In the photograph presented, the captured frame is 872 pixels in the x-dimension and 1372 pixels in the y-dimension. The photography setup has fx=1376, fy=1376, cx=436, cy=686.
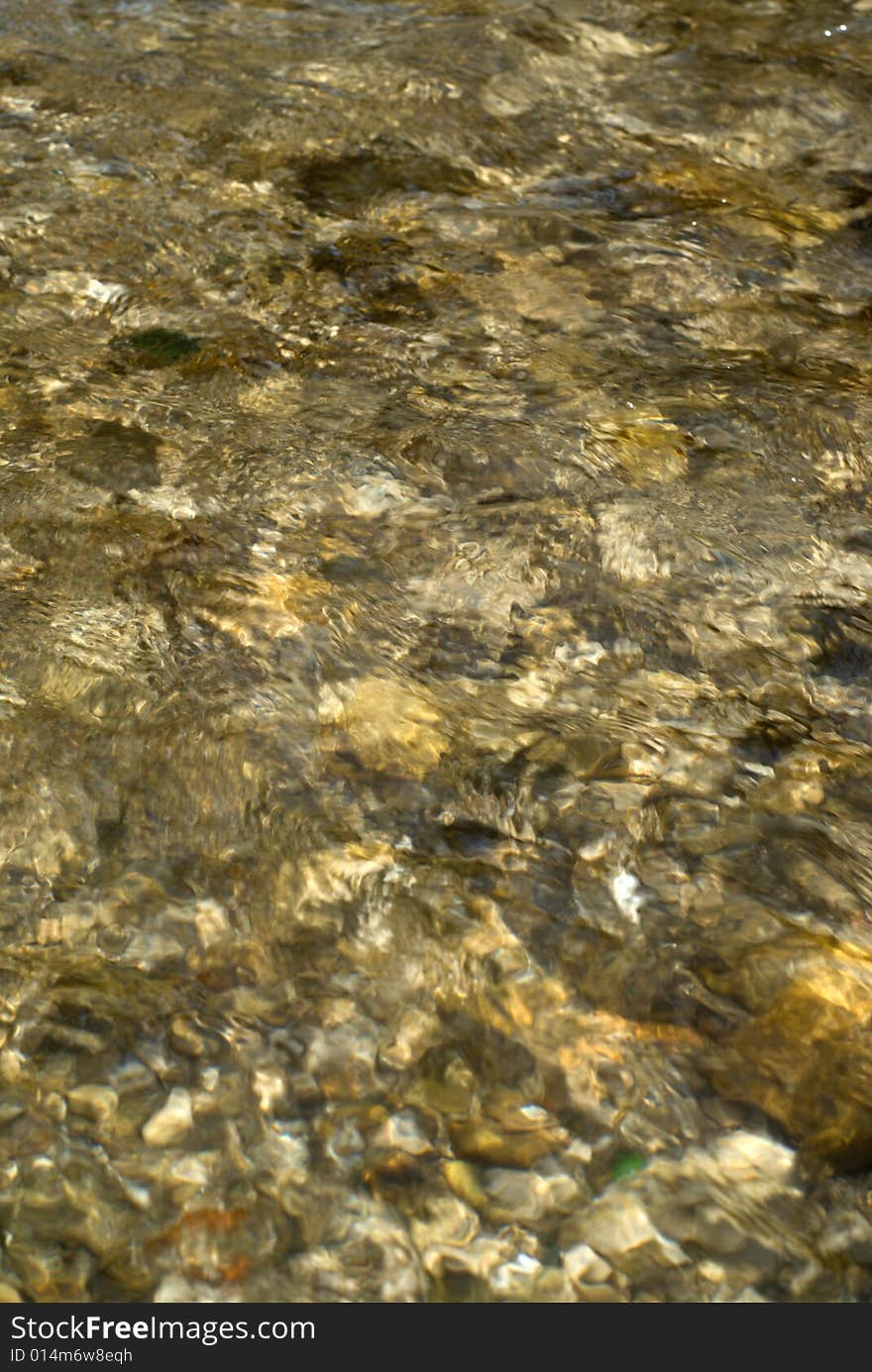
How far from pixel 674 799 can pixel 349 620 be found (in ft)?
→ 2.16

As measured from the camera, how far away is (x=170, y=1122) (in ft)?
5.84

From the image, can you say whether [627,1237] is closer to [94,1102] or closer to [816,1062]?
[816,1062]

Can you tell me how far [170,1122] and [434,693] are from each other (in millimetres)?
842

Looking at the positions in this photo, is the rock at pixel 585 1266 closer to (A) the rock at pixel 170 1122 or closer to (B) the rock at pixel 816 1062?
(B) the rock at pixel 816 1062

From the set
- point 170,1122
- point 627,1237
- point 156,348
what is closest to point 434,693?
point 170,1122

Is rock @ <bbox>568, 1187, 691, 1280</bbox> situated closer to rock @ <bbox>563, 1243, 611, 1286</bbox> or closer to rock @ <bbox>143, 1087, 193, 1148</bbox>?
rock @ <bbox>563, 1243, 611, 1286</bbox>

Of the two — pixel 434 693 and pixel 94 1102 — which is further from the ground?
pixel 434 693

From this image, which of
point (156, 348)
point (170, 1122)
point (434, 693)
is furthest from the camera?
point (156, 348)

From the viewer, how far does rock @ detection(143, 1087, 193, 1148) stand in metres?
1.76

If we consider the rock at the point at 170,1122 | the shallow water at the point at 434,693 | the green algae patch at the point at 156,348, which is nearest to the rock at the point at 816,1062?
the shallow water at the point at 434,693

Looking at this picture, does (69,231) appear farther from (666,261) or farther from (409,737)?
(409,737)

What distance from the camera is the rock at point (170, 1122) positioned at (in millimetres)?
1764

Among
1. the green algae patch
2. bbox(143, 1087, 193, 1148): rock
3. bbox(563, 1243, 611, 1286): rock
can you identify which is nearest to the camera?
bbox(563, 1243, 611, 1286): rock

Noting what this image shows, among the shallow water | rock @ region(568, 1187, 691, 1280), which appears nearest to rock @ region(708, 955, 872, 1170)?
the shallow water
